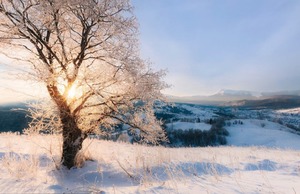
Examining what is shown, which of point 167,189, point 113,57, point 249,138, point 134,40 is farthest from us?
point 249,138

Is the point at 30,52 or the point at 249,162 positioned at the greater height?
the point at 30,52

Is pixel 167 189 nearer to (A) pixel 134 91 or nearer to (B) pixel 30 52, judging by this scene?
(A) pixel 134 91

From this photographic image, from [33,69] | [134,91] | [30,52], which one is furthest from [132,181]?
[30,52]

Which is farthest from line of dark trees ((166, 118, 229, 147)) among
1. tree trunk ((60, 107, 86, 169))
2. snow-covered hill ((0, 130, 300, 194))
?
tree trunk ((60, 107, 86, 169))

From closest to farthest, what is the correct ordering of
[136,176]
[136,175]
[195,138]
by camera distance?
[136,176] < [136,175] < [195,138]

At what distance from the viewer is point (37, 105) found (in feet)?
35.8

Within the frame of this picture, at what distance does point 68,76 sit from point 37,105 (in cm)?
187

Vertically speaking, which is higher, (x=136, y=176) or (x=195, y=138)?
(x=136, y=176)

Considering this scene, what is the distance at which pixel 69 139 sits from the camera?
10.5m

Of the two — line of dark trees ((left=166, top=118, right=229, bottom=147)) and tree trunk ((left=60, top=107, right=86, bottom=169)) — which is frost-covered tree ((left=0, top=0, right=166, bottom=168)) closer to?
tree trunk ((left=60, top=107, right=86, bottom=169))

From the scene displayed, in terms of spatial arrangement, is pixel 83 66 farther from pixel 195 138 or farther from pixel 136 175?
pixel 195 138

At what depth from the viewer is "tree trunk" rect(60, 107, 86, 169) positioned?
34.0 ft

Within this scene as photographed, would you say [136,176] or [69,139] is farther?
[69,139]

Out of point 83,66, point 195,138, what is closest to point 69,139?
point 83,66
